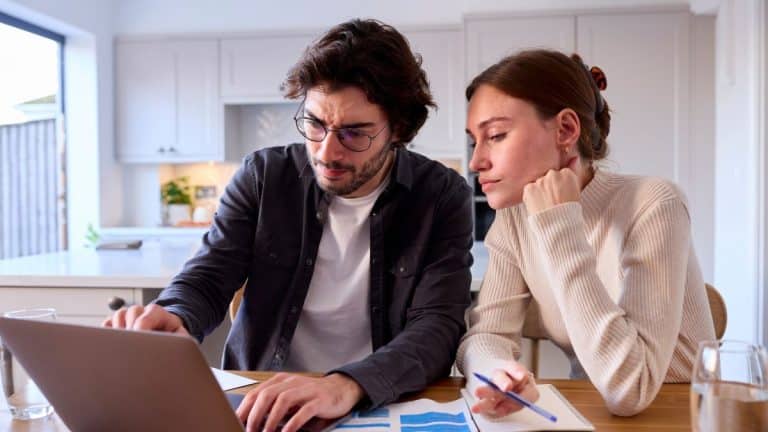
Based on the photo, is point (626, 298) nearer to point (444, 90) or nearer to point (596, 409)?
point (596, 409)

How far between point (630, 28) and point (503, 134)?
3.32m

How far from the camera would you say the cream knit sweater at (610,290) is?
101cm

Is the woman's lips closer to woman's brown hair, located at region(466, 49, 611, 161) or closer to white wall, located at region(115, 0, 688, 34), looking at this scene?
woman's brown hair, located at region(466, 49, 611, 161)

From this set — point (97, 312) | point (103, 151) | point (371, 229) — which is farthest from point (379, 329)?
point (103, 151)

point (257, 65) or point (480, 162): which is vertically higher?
point (257, 65)

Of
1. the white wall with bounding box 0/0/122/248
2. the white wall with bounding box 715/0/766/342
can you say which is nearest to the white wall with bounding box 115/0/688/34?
the white wall with bounding box 0/0/122/248

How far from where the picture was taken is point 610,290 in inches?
48.3

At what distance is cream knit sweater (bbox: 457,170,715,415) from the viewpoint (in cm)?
101

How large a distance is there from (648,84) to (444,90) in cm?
127

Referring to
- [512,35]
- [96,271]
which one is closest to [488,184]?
[96,271]

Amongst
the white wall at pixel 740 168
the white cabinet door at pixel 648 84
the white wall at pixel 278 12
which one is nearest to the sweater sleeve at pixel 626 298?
the white wall at pixel 740 168

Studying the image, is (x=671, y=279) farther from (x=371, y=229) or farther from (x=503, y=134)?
(x=371, y=229)

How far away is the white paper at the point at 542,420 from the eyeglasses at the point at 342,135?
617 mm

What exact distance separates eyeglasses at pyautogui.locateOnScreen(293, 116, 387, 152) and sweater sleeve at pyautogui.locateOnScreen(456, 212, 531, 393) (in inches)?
12.1
